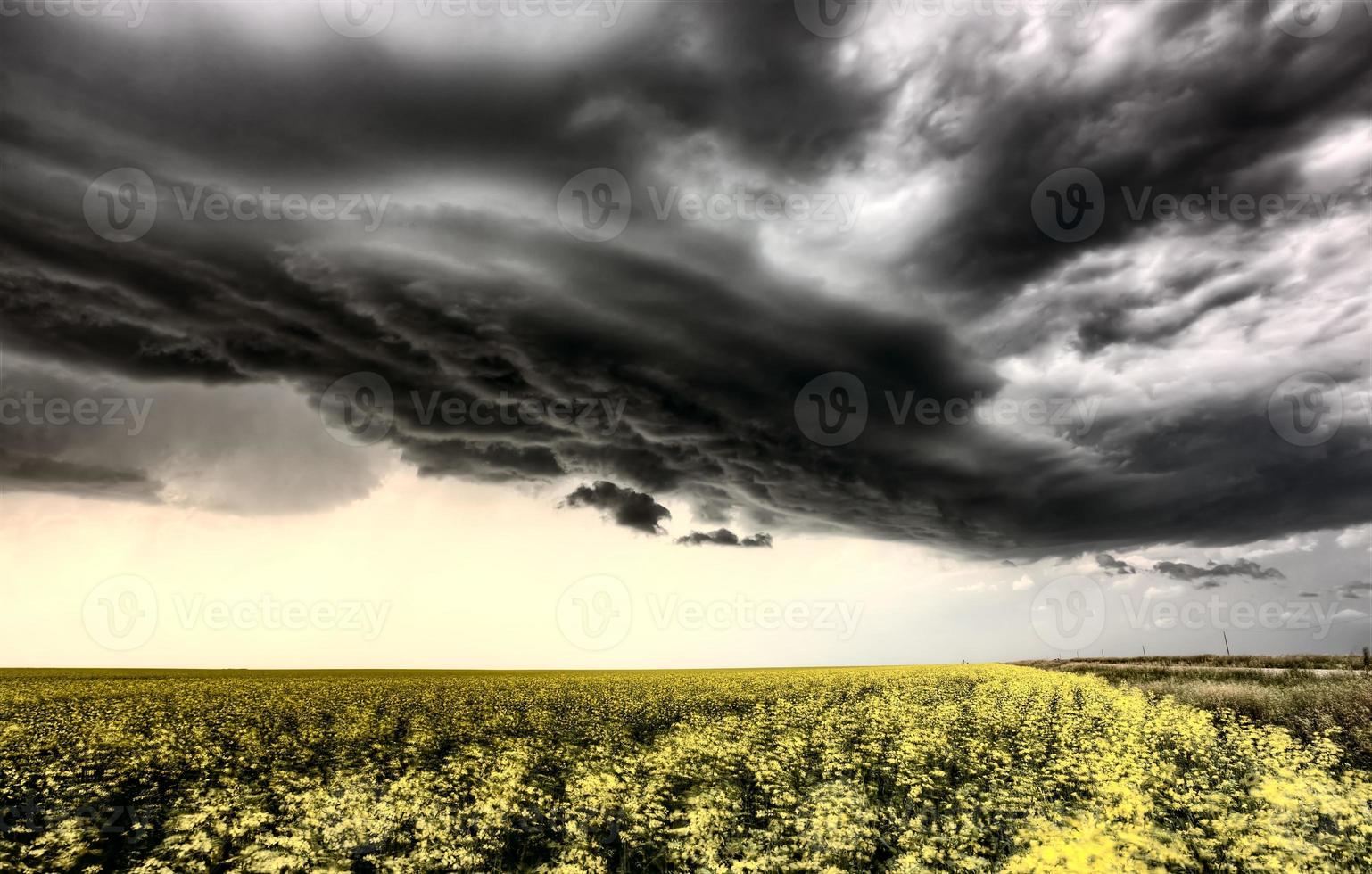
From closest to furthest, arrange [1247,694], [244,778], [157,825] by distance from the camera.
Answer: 1. [157,825]
2. [244,778]
3. [1247,694]

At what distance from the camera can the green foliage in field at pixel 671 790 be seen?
62.5 ft

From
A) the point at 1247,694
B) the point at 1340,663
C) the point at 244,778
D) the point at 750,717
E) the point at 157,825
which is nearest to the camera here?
the point at 157,825

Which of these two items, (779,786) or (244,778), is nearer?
(779,786)

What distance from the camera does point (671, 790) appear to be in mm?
28578

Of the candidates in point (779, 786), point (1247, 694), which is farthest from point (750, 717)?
point (1247, 694)

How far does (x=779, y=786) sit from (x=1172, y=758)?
62.0ft

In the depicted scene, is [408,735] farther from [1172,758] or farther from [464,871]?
[1172,758]

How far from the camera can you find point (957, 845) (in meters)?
20.8

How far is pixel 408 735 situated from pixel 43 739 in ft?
59.1

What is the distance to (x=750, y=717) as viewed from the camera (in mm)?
41875

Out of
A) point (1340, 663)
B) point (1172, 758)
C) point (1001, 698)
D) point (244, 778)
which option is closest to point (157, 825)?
point (244, 778)

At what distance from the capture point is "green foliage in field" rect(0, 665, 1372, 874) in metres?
19.1

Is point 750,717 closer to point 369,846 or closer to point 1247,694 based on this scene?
point 369,846

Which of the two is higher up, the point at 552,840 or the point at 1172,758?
the point at 1172,758
